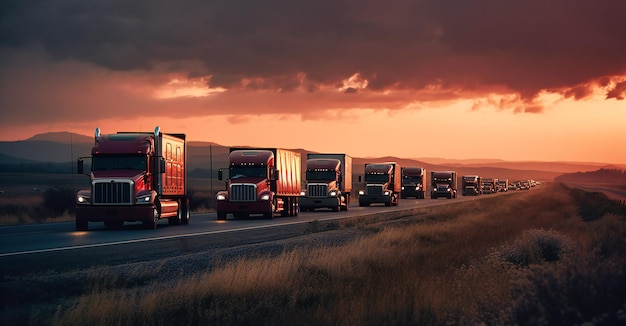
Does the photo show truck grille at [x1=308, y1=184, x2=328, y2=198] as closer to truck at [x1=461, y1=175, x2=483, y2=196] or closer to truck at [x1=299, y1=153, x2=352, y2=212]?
truck at [x1=299, y1=153, x2=352, y2=212]

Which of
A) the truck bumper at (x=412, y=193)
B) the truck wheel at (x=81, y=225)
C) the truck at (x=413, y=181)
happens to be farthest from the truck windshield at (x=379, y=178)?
the truck wheel at (x=81, y=225)

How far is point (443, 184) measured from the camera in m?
96.5

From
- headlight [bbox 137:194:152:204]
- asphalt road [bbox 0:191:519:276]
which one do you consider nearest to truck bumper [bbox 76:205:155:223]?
headlight [bbox 137:194:152:204]

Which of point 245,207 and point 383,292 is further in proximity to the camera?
point 245,207

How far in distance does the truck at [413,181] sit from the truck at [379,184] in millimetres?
18688

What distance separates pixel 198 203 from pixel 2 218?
28.1m

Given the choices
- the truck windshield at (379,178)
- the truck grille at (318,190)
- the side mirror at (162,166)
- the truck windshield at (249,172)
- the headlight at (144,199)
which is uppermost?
the side mirror at (162,166)

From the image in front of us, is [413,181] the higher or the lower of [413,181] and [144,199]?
the lower

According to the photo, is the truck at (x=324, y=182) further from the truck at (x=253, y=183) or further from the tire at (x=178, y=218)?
the tire at (x=178, y=218)

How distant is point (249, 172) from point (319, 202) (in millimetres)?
13811

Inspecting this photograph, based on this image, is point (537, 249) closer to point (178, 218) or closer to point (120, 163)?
point (120, 163)

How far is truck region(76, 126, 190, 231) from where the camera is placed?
3203 centimetres

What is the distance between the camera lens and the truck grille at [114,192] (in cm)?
3192

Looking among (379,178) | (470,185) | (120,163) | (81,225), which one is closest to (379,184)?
(379,178)
